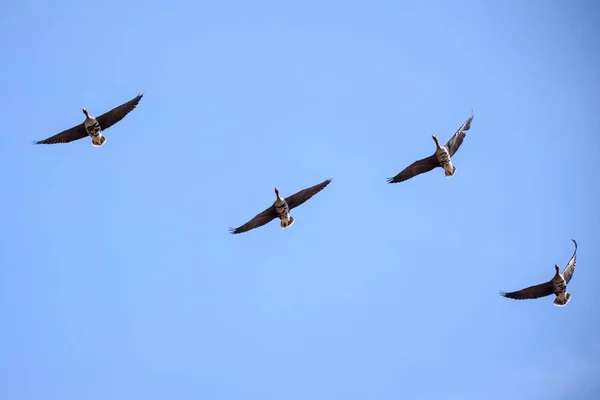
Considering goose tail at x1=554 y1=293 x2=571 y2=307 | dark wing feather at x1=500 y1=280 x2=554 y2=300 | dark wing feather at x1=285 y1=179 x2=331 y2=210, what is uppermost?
dark wing feather at x1=285 y1=179 x2=331 y2=210

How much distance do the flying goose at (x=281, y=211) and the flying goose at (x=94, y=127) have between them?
7.53 meters

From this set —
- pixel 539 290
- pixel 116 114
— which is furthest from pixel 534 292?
pixel 116 114

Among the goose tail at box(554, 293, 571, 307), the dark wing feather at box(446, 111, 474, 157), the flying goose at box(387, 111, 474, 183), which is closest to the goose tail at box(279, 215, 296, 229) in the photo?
the flying goose at box(387, 111, 474, 183)

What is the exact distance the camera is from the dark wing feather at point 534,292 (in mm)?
54094

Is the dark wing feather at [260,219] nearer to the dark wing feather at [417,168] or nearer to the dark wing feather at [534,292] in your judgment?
the dark wing feather at [417,168]

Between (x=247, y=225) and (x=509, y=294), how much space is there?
12.5m

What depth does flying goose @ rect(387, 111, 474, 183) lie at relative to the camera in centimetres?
5492

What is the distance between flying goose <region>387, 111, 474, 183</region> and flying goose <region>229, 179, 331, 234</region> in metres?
4.65

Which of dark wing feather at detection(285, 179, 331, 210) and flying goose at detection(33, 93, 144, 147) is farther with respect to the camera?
flying goose at detection(33, 93, 144, 147)

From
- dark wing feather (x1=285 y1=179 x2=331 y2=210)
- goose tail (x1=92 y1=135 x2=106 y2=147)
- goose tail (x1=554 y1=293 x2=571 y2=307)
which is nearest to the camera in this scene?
dark wing feather (x1=285 y1=179 x2=331 y2=210)

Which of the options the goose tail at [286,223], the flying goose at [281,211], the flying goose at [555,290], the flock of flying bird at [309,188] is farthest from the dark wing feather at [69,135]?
the flying goose at [555,290]

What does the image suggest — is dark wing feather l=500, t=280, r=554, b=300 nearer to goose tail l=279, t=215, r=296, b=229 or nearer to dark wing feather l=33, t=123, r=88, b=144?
goose tail l=279, t=215, r=296, b=229

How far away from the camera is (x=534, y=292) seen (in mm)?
54406

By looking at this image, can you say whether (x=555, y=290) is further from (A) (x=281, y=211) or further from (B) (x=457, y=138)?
A: (A) (x=281, y=211)
